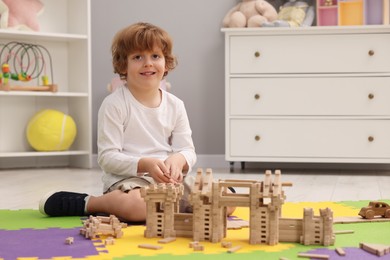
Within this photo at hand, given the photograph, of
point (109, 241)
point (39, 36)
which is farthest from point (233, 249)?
point (39, 36)

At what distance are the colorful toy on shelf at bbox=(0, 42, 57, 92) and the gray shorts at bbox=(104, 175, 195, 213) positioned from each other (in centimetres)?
167

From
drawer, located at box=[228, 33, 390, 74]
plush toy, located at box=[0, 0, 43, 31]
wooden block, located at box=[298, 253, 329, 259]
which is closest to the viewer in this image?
wooden block, located at box=[298, 253, 329, 259]

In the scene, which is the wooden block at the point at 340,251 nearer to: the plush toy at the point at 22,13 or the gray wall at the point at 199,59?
the gray wall at the point at 199,59

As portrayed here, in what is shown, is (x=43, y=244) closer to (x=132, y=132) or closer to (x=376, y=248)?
(x=132, y=132)

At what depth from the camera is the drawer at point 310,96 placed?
10.1 ft

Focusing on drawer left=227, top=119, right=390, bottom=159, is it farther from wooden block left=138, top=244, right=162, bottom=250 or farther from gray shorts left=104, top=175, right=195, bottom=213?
wooden block left=138, top=244, right=162, bottom=250

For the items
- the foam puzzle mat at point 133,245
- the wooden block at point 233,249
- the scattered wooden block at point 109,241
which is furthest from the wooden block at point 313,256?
the scattered wooden block at point 109,241

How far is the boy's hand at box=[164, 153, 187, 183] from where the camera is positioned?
1.63 meters

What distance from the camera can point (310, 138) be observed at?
3133mm

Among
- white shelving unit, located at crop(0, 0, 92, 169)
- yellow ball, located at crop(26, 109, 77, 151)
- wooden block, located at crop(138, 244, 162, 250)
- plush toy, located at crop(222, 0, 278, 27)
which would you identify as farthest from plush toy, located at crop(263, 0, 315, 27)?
wooden block, located at crop(138, 244, 162, 250)

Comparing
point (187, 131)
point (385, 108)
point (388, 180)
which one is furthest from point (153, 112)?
point (385, 108)

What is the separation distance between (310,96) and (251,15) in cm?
52

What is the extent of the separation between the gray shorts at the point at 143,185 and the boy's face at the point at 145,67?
24 centimetres

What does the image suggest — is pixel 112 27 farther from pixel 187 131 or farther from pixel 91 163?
pixel 187 131
